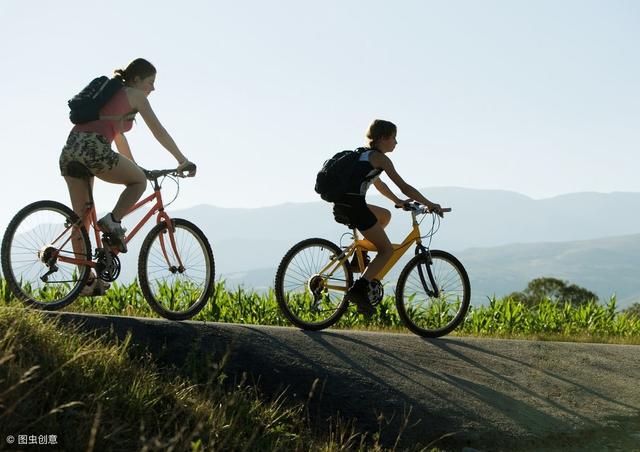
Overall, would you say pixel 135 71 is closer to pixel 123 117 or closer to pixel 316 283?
pixel 123 117

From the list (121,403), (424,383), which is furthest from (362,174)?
(121,403)

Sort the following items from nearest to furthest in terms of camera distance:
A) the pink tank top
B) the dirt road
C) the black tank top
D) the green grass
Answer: the green grass
the dirt road
the pink tank top
the black tank top

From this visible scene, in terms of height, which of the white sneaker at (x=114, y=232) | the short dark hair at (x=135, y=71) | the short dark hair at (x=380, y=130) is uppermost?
the short dark hair at (x=135, y=71)

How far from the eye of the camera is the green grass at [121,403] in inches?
191

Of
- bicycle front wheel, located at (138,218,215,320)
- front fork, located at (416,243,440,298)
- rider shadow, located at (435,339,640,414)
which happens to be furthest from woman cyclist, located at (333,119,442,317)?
bicycle front wheel, located at (138,218,215,320)

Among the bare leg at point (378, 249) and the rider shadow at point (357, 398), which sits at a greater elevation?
the bare leg at point (378, 249)

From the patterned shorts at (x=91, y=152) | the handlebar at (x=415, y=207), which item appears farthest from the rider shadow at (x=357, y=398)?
the patterned shorts at (x=91, y=152)

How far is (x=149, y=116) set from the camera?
7.19 metres

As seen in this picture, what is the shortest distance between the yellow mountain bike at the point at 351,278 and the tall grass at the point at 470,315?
2213 millimetres

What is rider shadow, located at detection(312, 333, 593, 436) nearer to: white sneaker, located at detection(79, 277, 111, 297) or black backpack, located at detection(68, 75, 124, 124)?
white sneaker, located at detection(79, 277, 111, 297)

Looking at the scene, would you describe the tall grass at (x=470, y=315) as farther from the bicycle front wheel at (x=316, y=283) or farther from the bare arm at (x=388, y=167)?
the bare arm at (x=388, y=167)

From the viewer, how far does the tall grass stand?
11.7m

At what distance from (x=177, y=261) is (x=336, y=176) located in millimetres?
1929

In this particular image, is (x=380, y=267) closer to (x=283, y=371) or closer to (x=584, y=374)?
(x=283, y=371)
